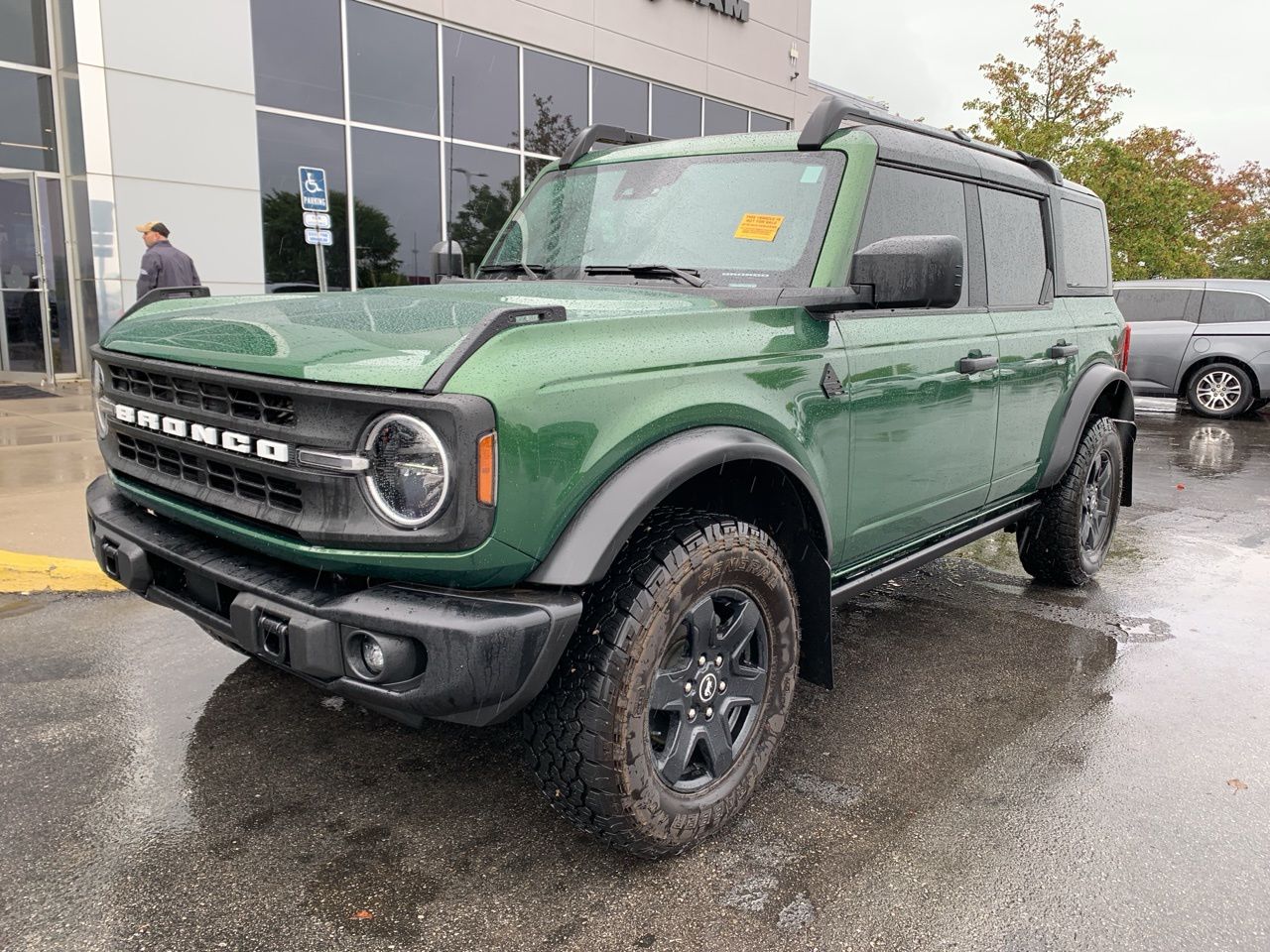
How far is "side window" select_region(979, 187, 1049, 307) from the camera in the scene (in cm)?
389

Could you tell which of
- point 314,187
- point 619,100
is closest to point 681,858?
point 314,187

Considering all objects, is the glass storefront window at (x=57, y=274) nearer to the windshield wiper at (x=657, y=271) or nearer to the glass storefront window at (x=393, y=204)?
the glass storefront window at (x=393, y=204)

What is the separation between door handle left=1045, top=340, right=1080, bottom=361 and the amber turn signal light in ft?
9.84

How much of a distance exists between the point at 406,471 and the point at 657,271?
1.36m

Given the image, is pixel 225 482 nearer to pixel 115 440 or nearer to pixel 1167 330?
pixel 115 440

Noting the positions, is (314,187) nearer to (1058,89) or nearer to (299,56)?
(299,56)

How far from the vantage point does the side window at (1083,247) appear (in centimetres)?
461

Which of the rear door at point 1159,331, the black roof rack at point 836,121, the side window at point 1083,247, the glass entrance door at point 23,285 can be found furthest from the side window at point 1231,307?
the glass entrance door at point 23,285

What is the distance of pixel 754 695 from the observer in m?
2.70

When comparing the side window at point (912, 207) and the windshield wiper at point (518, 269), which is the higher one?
the side window at point (912, 207)

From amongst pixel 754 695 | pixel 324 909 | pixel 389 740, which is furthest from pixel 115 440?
pixel 754 695

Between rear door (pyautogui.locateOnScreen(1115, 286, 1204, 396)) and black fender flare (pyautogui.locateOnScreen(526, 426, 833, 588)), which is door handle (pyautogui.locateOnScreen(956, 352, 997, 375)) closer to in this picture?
black fender flare (pyautogui.locateOnScreen(526, 426, 833, 588))

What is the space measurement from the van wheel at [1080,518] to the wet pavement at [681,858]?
0.59 metres

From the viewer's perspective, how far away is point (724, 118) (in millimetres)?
18219
